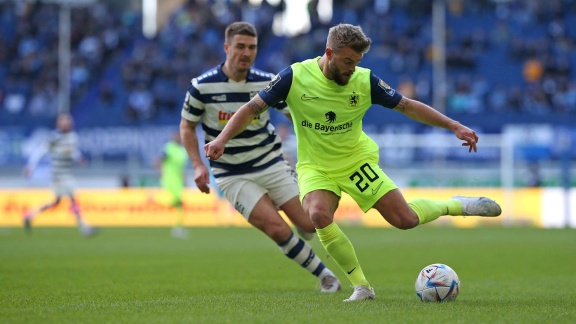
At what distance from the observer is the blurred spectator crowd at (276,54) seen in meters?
31.9

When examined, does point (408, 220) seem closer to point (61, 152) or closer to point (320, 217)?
point (320, 217)

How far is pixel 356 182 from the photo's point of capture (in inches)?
315

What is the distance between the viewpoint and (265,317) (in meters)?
6.52

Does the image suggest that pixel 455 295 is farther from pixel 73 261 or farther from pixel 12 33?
pixel 12 33

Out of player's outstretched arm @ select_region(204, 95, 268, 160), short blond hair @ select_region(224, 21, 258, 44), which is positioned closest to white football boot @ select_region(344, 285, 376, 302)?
player's outstretched arm @ select_region(204, 95, 268, 160)

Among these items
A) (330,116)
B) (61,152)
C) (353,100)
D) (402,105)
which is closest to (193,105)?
(330,116)

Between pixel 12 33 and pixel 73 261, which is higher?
pixel 12 33

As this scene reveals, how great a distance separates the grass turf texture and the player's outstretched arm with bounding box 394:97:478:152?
1.33m

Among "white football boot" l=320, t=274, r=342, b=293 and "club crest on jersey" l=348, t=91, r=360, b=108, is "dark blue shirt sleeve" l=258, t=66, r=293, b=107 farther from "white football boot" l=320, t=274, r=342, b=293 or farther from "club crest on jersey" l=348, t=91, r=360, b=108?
"white football boot" l=320, t=274, r=342, b=293

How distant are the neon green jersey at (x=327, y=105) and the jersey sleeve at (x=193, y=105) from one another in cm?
148

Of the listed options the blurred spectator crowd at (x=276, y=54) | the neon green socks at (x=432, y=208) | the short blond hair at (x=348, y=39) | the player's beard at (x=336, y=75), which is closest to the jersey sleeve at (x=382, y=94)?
the player's beard at (x=336, y=75)

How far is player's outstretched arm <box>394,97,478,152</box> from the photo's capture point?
7672mm

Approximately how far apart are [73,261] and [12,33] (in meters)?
27.4

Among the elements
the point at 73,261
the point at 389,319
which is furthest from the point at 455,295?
the point at 73,261
